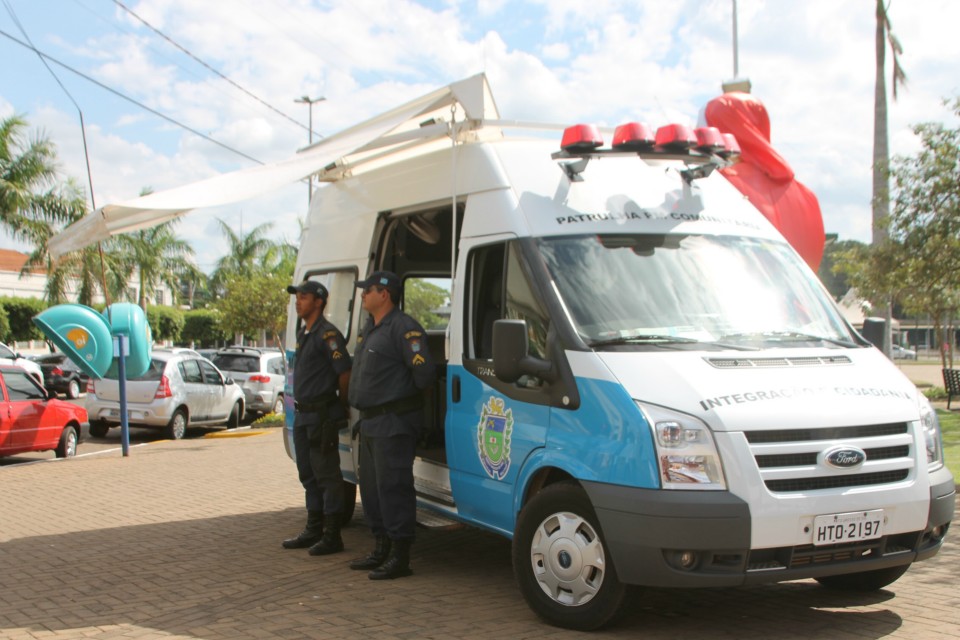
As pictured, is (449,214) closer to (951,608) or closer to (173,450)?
(951,608)

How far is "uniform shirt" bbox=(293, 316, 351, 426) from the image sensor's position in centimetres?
742

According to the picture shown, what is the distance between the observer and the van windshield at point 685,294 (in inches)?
219

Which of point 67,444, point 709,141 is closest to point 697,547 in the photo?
point 709,141

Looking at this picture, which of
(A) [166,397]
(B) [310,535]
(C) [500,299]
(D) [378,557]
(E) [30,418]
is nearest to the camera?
(C) [500,299]

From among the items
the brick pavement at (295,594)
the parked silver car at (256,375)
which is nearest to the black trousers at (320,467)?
the brick pavement at (295,594)

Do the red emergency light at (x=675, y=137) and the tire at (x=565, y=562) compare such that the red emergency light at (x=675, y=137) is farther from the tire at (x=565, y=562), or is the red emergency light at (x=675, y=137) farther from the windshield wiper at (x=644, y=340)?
the tire at (x=565, y=562)

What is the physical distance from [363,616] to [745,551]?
227cm

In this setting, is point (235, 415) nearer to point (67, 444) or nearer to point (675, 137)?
point (67, 444)

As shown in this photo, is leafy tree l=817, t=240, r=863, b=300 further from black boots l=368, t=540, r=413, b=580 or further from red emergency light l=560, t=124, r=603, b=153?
black boots l=368, t=540, r=413, b=580

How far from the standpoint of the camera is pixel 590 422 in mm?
5227

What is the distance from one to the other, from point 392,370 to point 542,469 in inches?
58.7

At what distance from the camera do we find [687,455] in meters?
4.86

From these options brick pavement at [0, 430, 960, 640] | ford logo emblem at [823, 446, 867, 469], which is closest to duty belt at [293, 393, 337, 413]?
brick pavement at [0, 430, 960, 640]

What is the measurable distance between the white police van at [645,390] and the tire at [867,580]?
0.04 ft
